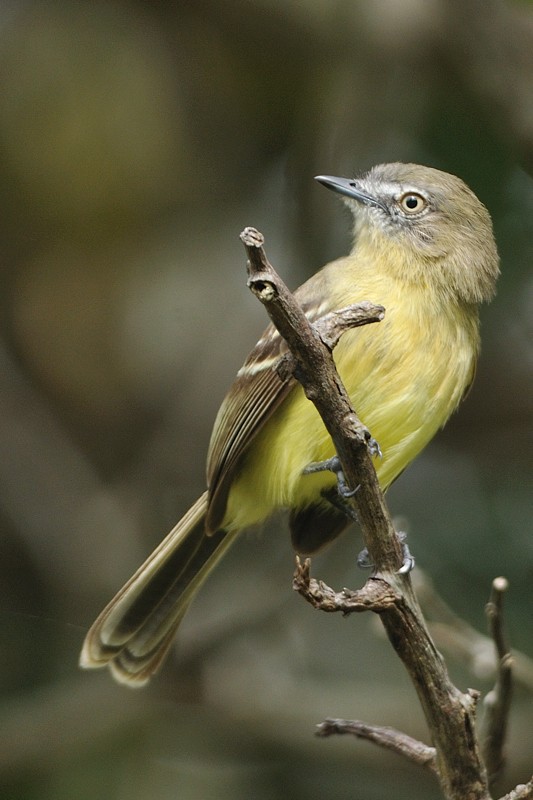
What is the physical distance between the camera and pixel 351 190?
4.09m

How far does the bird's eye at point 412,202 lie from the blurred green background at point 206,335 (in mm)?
762

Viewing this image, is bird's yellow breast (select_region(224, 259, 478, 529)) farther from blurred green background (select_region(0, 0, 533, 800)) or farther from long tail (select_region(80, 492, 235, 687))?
blurred green background (select_region(0, 0, 533, 800))

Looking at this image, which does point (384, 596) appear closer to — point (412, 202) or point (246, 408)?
point (246, 408)

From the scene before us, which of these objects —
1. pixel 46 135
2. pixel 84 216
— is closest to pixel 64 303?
pixel 84 216

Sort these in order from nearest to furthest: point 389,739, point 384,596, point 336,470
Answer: point 384,596 < point 389,739 < point 336,470

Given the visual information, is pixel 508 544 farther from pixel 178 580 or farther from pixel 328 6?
pixel 328 6

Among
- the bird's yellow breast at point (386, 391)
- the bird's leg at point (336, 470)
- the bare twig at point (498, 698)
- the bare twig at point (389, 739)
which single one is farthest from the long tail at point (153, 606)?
the bare twig at point (498, 698)

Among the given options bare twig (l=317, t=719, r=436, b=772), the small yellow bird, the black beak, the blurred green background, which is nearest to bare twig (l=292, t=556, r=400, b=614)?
bare twig (l=317, t=719, r=436, b=772)

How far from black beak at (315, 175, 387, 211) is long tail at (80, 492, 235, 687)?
1265mm

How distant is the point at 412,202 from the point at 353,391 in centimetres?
102

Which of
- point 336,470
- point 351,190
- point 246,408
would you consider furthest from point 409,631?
point 351,190

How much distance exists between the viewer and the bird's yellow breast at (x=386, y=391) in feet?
11.6

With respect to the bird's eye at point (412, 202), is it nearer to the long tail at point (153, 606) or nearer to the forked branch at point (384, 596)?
the long tail at point (153, 606)

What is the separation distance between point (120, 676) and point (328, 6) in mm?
3310
